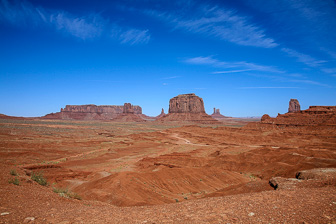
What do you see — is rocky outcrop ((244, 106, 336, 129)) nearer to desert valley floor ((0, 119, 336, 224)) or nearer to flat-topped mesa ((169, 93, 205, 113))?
desert valley floor ((0, 119, 336, 224))

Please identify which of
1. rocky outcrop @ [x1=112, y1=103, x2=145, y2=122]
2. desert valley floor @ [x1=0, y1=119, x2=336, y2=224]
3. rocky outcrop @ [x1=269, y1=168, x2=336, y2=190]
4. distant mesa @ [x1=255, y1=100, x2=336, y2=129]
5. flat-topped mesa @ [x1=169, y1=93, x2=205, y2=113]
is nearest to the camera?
desert valley floor @ [x1=0, y1=119, x2=336, y2=224]

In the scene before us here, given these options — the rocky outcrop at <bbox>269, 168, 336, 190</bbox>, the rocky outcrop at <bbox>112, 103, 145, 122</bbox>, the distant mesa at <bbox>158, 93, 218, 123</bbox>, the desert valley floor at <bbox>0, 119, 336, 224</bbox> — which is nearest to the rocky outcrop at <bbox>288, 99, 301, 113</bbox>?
the distant mesa at <bbox>158, 93, 218, 123</bbox>

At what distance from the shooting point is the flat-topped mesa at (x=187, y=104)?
483 ft

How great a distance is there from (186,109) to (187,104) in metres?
3.76

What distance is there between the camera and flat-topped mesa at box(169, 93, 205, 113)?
483 ft

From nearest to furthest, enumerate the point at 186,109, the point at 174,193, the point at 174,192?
1. the point at 174,193
2. the point at 174,192
3. the point at 186,109

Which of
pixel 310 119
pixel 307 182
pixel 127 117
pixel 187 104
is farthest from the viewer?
pixel 127 117

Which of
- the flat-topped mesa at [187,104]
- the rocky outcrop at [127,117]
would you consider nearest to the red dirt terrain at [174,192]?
the flat-topped mesa at [187,104]

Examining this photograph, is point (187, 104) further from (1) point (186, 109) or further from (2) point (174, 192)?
(2) point (174, 192)

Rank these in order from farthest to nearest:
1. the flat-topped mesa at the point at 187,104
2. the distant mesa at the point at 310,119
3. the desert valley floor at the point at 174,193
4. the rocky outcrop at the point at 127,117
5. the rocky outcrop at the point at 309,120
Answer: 1. the rocky outcrop at the point at 127,117
2. the flat-topped mesa at the point at 187,104
3. the distant mesa at the point at 310,119
4. the rocky outcrop at the point at 309,120
5. the desert valley floor at the point at 174,193

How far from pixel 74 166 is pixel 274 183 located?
68.3ft

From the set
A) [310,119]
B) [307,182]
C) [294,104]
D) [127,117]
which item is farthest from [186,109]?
[307,182]

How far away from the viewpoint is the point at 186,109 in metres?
148

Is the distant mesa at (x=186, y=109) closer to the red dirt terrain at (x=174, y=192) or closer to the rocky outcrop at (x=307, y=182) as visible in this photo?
the red dirt terrain at (x=174, y=192)
